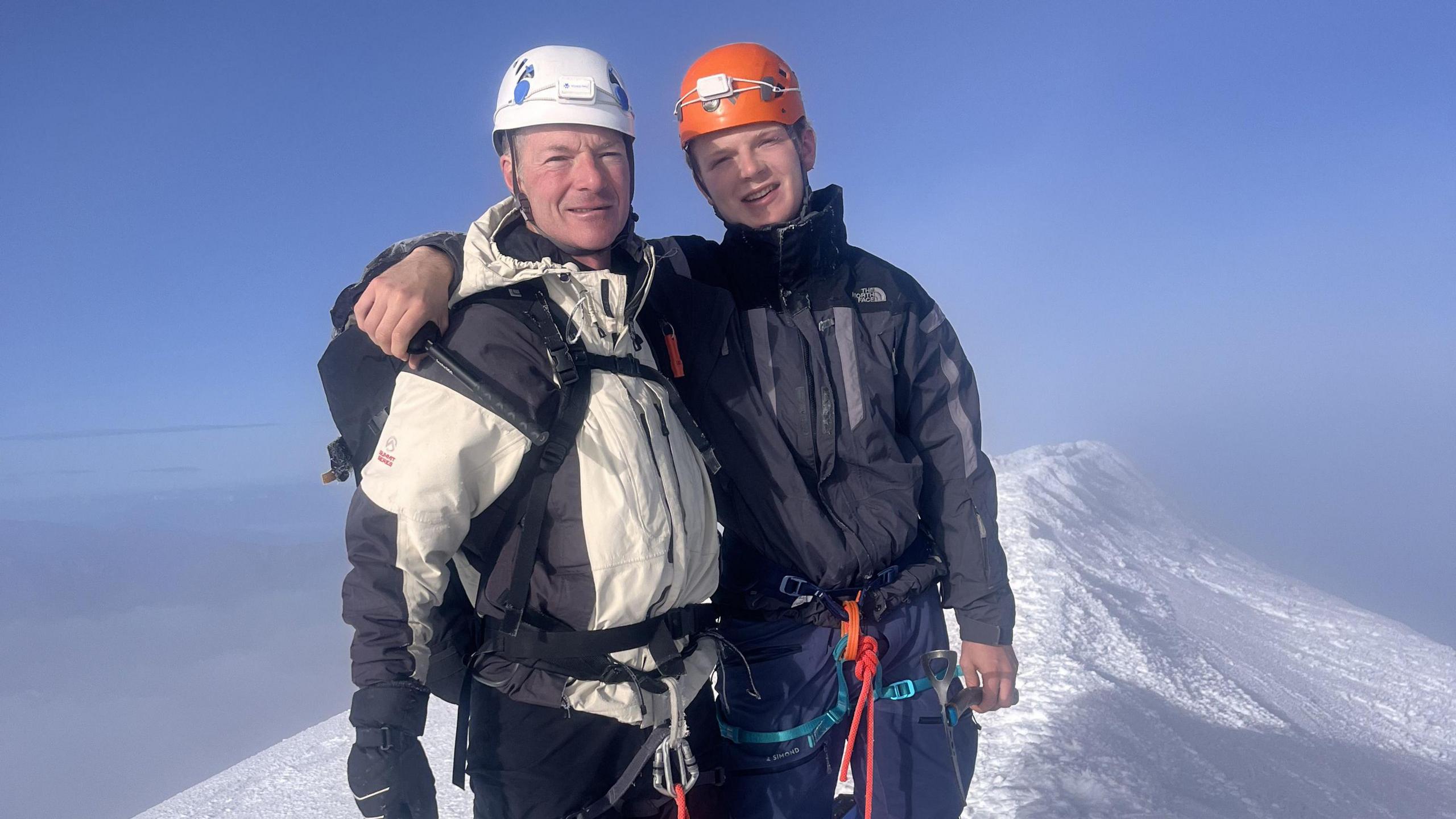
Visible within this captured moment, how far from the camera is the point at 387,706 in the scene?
1.98 metres

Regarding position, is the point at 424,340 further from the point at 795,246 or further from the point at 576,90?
the point at 795,246

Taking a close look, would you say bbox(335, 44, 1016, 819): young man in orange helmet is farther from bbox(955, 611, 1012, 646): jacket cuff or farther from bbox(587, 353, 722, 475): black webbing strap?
bbox(587, 353, 722, 475): black webbing strap

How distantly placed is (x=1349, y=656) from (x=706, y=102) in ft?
36.3

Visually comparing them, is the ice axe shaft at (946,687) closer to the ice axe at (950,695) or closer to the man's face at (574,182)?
the ice axe at (950,695)

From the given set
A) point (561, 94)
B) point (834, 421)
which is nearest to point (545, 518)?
point (834, 421)

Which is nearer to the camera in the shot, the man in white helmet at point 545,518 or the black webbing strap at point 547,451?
the man in white helmet at point 545,518

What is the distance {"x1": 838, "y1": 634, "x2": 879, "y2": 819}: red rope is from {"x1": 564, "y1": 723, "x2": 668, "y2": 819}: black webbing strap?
0.89 metres

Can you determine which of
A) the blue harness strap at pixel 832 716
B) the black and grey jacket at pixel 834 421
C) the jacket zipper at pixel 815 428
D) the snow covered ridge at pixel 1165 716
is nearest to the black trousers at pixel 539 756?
the blue harness strap at pixel 832 716

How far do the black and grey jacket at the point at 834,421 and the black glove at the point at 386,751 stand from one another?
1387 mm

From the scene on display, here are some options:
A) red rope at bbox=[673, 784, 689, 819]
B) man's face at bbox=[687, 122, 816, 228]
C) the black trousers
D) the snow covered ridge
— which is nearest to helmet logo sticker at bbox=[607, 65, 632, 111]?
man's face at bbox=[687, 122, 816, 228]

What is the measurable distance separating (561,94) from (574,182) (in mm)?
309

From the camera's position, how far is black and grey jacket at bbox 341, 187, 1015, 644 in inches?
114

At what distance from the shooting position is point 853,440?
296 cm

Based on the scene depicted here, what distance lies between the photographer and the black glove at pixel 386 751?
197 cm
